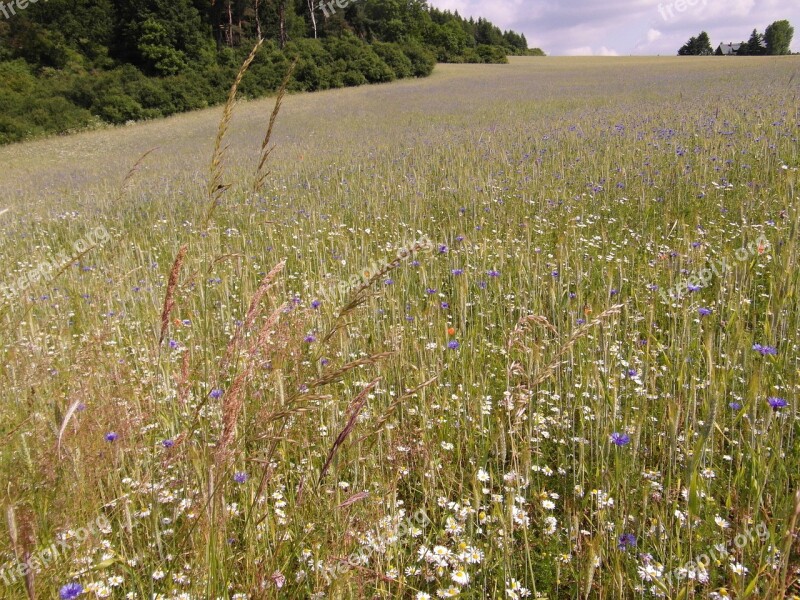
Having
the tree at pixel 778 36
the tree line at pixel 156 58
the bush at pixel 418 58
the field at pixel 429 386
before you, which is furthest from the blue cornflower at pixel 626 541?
the tree at pixel 778 36

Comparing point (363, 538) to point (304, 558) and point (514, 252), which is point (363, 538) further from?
point (514, 252)

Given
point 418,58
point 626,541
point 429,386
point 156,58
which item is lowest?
point 626,541

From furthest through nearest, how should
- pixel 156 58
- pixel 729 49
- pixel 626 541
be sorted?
pixel 729 49 < pixel 156 58 < pixel 626 541

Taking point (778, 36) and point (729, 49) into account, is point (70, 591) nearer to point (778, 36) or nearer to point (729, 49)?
point (729, 49)

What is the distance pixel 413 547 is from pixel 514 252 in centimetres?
276

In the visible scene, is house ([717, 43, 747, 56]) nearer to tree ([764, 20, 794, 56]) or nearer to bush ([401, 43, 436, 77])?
tree ([764, 20, 794, 56])

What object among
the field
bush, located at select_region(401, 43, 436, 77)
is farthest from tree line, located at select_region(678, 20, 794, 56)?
the field

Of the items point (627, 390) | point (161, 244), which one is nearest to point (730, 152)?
point (627, 390)

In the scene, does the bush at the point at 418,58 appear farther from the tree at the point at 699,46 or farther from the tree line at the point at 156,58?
the tree at the point at 699,46

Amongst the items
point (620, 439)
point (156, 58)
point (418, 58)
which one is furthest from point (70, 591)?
point (418, 58)

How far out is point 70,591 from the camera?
132cm

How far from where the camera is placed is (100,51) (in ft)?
116

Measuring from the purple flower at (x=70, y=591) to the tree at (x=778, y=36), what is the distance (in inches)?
3279

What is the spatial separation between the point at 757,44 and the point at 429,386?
3161 inches
